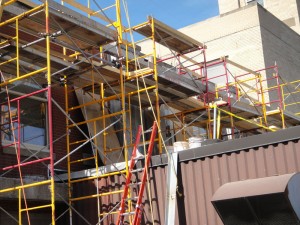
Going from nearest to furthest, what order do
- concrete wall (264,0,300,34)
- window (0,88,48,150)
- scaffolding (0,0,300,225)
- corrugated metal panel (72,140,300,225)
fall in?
corrugated metal panel (72,140,300,225) → scaffolding (0,0,300,225) → window (0,88,48,150) → concrete wall (264,0,300,34)

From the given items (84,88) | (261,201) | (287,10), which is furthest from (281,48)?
(261,201)

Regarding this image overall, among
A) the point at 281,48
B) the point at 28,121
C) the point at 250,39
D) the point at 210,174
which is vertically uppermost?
the point at 250,39

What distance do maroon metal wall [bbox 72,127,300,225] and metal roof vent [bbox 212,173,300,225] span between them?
2.10ft

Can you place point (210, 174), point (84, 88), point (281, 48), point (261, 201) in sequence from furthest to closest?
1. point (281, 48)
2. point (84, 88)
3. point (210, 174)
4. point (261, 201)

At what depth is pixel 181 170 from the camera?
11125 mm

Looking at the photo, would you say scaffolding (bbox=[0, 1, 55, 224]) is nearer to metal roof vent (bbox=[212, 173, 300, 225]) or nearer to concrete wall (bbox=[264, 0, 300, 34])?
metal roof vent (bbox=[212, 173, 300, 225])

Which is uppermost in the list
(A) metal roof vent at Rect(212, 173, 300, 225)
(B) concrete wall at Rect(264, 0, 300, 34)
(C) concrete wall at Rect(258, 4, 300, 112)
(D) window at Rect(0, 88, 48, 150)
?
(B) concrete wall at Rect(264, 0, 300, 34)

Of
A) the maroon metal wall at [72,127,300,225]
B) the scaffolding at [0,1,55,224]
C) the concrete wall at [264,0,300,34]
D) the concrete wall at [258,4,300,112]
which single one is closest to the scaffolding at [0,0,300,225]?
the scaffolding at [0,1,55,224]

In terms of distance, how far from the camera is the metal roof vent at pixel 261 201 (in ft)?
29.3

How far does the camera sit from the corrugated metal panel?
10070mm

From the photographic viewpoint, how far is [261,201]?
912cm

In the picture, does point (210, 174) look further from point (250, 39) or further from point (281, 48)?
point (281, 48)

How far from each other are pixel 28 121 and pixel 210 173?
5152 millimetres

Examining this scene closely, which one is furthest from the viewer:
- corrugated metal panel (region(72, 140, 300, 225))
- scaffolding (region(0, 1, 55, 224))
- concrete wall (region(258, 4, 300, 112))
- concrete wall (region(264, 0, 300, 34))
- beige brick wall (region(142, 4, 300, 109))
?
concrete wall (region(264, 0, 300, 34))
